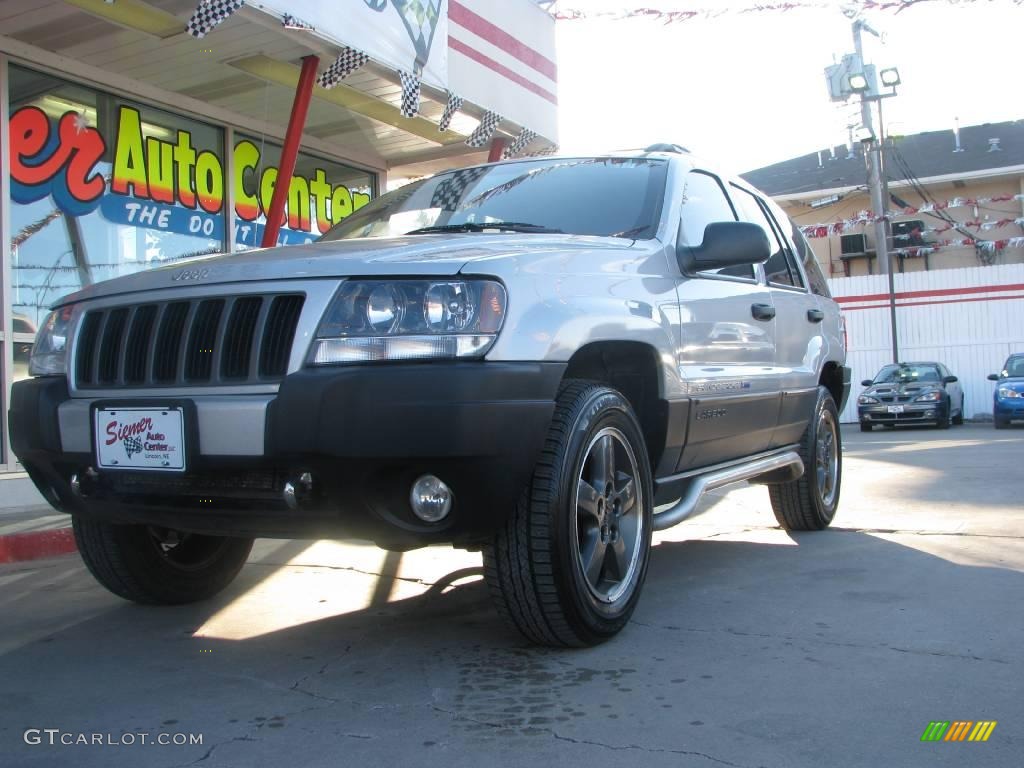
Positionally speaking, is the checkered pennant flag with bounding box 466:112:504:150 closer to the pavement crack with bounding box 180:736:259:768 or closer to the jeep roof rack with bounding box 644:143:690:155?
the jeep roof rack with bounding box 644:143:690:155

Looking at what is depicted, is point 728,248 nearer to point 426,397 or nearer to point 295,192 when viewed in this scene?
A: point 426,397

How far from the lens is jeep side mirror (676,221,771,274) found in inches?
157

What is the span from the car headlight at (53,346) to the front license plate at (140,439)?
0.45 meters

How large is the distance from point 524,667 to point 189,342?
143cm

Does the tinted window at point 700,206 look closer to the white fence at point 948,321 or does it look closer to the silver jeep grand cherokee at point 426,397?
the silver jeep grand cherokee at point 426,397

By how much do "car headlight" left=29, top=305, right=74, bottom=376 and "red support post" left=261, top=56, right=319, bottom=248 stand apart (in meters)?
4.15

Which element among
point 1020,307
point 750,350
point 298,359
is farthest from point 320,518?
point 1020,307

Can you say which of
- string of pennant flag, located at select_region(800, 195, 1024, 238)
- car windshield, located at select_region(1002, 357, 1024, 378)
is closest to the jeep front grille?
car windshield, located at select_region(1002, 357, 1024, 378)

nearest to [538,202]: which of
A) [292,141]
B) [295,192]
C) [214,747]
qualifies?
[214,747]

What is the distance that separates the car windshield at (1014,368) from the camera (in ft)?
58.7

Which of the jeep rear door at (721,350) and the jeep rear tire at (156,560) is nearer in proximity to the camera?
the jeep rear tire at (156,560)

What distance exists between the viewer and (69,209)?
8.34 meters

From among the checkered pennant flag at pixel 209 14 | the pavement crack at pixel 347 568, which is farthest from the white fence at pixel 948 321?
the pavement crack at pixel 347 568

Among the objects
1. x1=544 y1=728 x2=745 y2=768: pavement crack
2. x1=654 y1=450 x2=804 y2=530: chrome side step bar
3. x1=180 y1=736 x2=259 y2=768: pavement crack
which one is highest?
x1=654 y1=450 x2=804 y2=530: chrome side step bar
